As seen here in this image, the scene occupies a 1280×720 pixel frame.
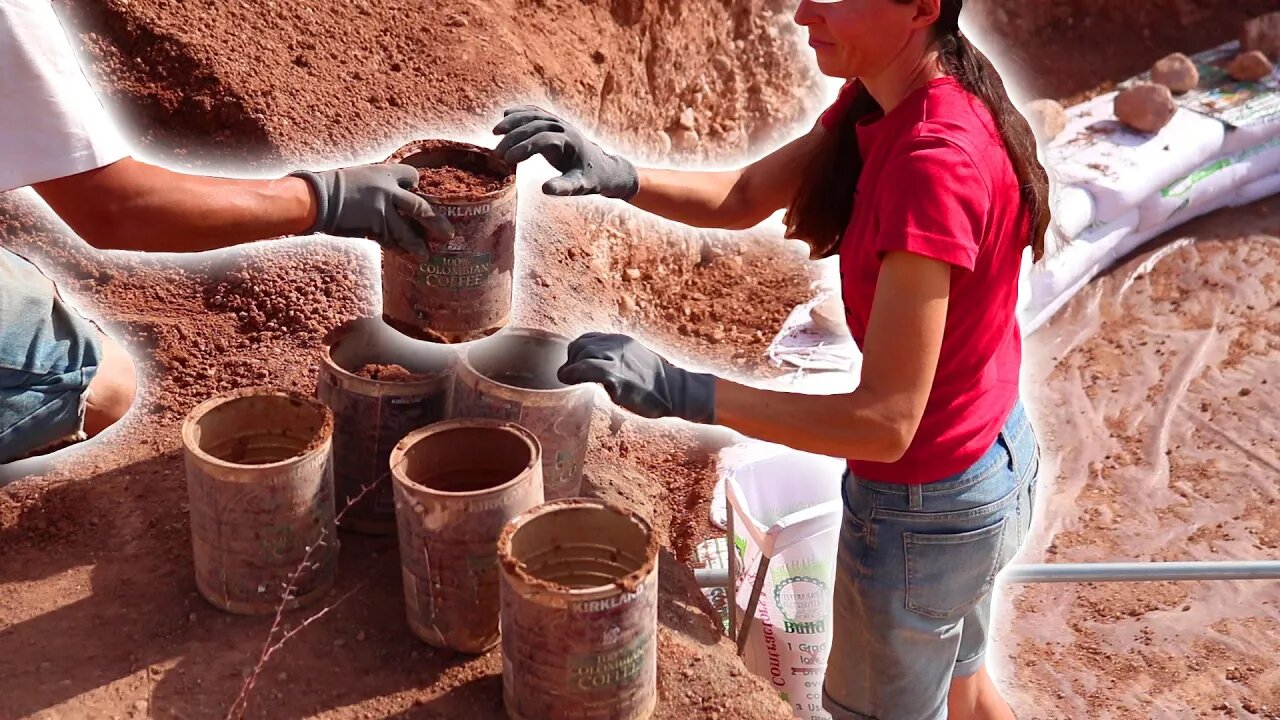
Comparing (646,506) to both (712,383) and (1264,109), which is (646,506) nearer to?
(712,383)

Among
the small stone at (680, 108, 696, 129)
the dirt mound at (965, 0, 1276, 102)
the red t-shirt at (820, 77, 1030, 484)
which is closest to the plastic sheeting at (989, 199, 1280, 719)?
the dirt mound at (965, 0, 1276, 102)

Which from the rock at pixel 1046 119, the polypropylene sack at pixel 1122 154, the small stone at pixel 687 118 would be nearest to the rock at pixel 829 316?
the small stone at pixel 687 118

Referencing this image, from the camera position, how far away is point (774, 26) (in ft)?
18.9

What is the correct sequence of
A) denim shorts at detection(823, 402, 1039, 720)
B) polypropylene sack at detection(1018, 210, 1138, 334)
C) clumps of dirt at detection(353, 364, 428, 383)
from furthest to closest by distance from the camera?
polypropylene sack at detection(1018, 210, 1138, 334) → clumps of dirt at detection(353, 364, 428, 383) → denim shorts at detection(823, 402, 1039, 720)

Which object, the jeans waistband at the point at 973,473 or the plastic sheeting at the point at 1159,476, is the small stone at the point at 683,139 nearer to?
the plastic sheeting at the point at 1159,476

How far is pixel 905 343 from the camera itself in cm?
191

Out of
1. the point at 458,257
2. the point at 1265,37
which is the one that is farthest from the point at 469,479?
the point at 1265,37

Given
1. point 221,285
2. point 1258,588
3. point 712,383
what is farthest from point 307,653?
point 1258,588

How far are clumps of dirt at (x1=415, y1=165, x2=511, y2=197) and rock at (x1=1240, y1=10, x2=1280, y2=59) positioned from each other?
538 cm

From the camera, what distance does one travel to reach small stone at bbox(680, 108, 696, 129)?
5.38m

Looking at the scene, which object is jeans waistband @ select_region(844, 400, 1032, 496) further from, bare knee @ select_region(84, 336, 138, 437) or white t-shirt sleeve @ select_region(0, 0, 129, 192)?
bare knee @ select_region(84, 336, 138, 437)

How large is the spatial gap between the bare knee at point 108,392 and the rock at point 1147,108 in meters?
4.57

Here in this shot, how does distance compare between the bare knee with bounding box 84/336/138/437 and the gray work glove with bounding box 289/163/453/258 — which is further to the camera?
the bare knee with bounding box 84/336/138/437

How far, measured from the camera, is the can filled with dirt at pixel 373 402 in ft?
8.72
